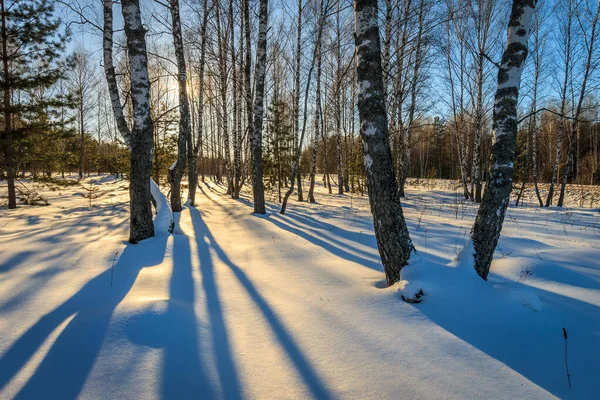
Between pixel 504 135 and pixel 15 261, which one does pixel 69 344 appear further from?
pixel 504 135

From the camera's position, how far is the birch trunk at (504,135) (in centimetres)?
282

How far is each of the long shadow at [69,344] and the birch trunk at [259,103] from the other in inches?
215

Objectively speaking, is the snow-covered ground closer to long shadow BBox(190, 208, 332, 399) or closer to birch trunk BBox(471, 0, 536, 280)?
long shadow BBox(190, 208, 332, 399)

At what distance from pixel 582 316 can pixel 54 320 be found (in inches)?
171

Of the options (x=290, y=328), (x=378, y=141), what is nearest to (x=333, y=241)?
(x=378, y=141)

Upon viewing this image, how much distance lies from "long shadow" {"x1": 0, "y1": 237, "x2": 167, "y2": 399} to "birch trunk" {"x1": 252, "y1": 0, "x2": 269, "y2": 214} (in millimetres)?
5449

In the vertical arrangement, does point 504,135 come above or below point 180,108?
below

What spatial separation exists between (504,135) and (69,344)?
4231 mm

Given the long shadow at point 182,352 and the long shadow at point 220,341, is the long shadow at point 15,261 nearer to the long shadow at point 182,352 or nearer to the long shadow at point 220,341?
the long shadow at point 182,352

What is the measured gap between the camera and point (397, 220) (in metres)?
2.98

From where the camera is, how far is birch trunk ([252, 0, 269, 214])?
289 inches

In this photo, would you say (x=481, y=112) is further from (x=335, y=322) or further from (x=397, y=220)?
(x=335, y=322)

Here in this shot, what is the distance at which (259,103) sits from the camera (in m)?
7.93

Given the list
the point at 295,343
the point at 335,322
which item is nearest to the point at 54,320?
the point at 295,343
